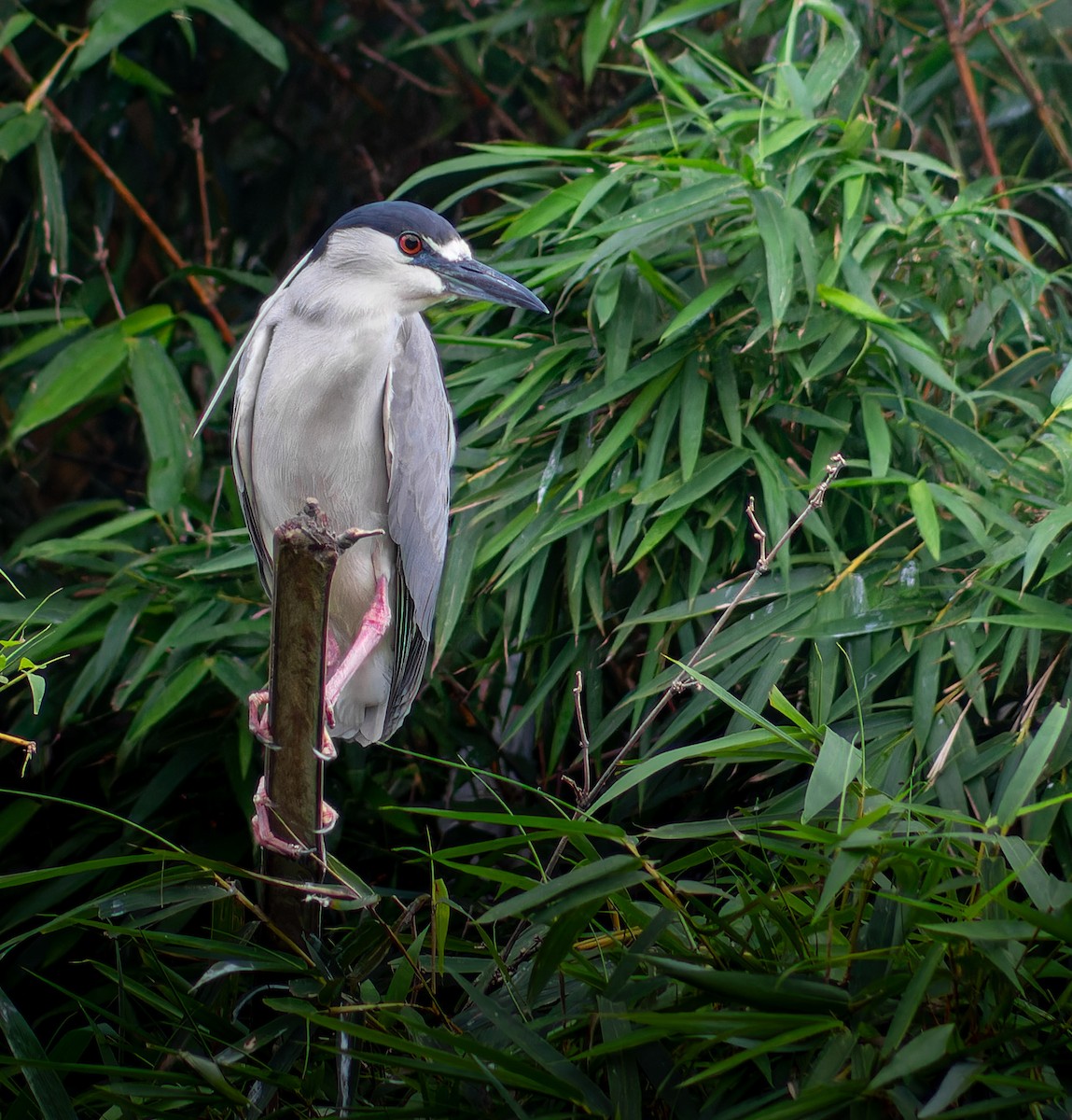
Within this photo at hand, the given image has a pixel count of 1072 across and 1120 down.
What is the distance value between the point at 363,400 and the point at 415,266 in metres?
0.21

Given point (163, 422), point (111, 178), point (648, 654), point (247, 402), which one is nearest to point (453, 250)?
point (247, 402)

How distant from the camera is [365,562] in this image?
6.23ft

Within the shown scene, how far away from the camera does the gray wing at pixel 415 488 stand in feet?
5.90

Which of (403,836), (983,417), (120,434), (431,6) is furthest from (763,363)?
(120,434)

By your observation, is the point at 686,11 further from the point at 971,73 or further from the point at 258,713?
the point at 258,713

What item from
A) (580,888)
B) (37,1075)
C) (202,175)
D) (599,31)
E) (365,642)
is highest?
(599,31)

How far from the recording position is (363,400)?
69.2 inches

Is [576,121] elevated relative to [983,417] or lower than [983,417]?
elevated

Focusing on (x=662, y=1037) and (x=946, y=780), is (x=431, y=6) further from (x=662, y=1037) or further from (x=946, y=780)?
(x=662, y=1037)

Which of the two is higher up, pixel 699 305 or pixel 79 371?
pixel 699 305

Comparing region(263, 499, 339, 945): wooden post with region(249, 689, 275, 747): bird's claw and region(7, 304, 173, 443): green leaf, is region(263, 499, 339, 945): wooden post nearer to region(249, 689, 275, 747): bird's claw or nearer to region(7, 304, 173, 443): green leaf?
region(249, 689, 275, 747): bird's claw

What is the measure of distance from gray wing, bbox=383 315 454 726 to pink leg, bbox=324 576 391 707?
53 mm

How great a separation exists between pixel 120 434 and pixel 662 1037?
2.75m

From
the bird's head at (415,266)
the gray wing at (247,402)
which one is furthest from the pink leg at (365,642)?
the bird's head at (415,266)
